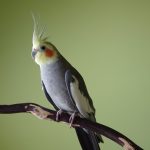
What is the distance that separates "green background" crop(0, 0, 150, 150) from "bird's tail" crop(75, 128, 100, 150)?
0.49m

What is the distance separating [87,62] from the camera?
1.17 metres

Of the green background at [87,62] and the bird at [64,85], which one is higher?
the green background at [87,62]

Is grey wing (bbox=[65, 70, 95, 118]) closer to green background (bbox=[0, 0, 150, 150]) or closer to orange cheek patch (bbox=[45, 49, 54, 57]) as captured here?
orange cheek patch (bbox=[45, 49, 54, 57])

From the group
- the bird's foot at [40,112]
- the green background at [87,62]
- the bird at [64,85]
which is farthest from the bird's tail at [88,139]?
the green background at [87,62]

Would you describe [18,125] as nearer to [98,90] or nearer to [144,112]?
[98,90]

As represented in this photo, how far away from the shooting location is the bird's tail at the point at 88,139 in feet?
2.08

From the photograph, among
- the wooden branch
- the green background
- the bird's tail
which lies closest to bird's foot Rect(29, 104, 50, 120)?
the wooden branch

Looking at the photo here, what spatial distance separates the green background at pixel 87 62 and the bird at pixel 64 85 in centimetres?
48

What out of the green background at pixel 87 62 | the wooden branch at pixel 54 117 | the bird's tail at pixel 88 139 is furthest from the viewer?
the green background at pixel 87 62

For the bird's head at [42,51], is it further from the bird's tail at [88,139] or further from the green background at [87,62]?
the green background at [87,62]

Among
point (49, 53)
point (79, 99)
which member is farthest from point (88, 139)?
point (49, 53)

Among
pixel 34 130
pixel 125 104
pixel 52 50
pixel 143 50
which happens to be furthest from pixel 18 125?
pixel 52 50

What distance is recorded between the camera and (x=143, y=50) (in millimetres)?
1132

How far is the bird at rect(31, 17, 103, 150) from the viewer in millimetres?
647
